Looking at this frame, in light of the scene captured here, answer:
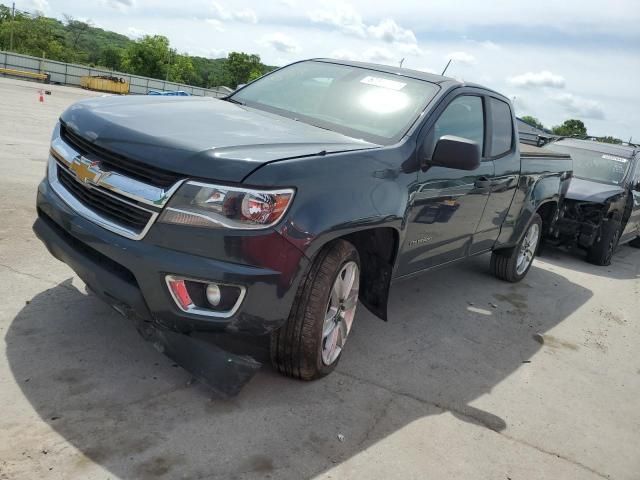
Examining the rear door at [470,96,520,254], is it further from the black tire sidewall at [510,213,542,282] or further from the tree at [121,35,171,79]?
the tree at [121,35,171,79]

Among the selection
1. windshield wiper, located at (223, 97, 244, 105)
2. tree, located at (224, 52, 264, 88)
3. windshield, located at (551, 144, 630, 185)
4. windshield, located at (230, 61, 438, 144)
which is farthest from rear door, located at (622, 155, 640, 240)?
tree, located at (224, 52, 264, 88)

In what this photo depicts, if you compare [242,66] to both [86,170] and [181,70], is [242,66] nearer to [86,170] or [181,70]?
[181,70]

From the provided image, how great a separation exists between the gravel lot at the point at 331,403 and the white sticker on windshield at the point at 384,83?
5.59 feet

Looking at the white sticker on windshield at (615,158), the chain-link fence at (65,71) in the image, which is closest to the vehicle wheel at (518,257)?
the white sticker on windshield at (615,158)

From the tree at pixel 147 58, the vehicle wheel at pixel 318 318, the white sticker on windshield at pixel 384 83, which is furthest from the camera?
the tree at pixel 147 58

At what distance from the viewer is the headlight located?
265cm

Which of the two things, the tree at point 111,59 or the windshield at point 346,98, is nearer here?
the windshield at point 346,98

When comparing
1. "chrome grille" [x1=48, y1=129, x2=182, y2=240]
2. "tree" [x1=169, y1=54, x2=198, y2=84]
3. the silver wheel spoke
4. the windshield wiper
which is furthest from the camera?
"tree" [x1=169, y1=54, x2=198, y2=84]

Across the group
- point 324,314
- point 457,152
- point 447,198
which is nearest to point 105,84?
point 447,198

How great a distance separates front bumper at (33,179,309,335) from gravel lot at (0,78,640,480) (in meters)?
0.46

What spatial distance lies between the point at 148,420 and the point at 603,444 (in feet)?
7.99

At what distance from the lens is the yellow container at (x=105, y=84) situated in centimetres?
4688

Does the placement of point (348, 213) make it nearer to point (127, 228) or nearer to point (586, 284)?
point (127, 228)

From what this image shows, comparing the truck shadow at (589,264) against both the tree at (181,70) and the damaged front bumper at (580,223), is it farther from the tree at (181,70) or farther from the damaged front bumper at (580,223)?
the tree at (181,70)
